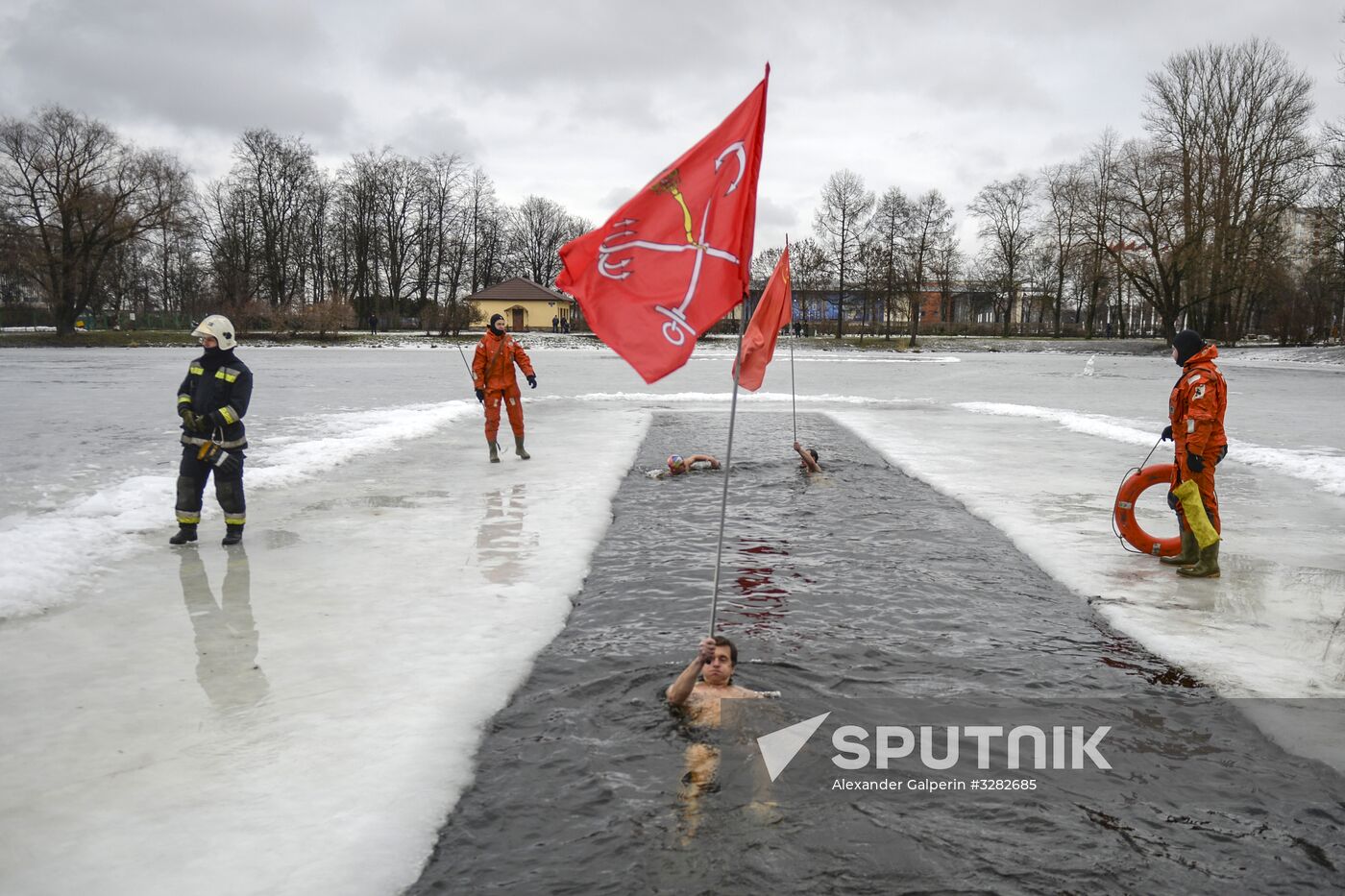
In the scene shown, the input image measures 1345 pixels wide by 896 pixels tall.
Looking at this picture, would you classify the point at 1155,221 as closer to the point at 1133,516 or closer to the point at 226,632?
the point at 1133,516

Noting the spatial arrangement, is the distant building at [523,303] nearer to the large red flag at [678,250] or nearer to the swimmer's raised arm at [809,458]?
the swimmer's raised arm at [809,458]

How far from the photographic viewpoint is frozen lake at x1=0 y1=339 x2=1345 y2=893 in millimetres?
3428

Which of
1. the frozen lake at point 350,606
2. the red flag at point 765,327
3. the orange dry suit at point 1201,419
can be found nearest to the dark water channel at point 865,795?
the frozen lake at point 350,606

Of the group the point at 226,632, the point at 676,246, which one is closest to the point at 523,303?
the point at 226,632

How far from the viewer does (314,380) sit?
2745cm

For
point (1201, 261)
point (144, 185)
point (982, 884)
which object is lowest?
point (982, 884)

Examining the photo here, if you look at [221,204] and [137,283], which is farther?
[137,283]

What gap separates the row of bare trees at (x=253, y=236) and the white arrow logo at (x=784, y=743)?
59308 mm

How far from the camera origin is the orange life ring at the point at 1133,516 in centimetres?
746

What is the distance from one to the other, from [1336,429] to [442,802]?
18.1 m

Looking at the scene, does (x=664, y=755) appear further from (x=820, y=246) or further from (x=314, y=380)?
(x=820, y=246)

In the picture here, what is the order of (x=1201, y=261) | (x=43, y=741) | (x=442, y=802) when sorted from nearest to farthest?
(x=442, y=802)
(x=43, y=741)
(x=1201, y=261)

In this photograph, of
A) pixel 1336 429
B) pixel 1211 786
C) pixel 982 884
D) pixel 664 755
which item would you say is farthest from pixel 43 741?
pixel 1336 429

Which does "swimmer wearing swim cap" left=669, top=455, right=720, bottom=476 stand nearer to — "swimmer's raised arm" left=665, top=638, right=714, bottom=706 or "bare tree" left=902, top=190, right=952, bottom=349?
"swimmer's raised arm" left=665, top=638, right=714, bottom=706
